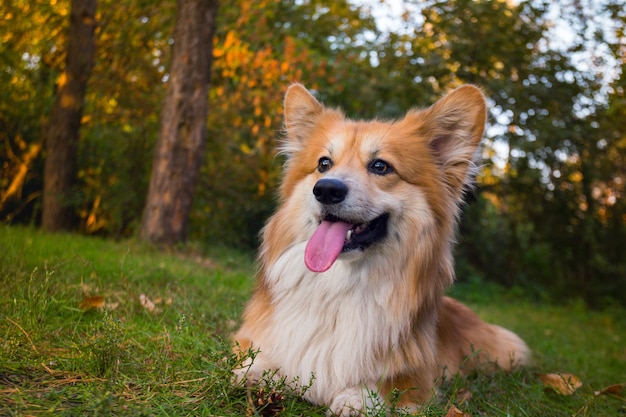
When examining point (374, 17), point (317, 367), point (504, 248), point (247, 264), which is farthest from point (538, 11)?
point (317, 367)

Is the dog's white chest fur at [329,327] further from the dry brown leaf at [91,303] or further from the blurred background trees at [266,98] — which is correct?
the blurred background trees at [266,98]

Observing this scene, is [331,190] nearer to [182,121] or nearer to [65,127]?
[182,121]

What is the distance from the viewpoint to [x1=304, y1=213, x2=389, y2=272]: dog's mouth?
2.82 metres

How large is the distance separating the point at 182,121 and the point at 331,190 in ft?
15.3

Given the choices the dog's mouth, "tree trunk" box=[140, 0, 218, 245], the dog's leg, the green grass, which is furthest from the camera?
"tree trunk" box=[140, 0, 218, 245]

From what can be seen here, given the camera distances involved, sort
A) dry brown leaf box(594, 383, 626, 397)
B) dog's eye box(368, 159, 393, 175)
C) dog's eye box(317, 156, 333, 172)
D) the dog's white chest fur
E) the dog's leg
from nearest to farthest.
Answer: the dog's leg → the dog's white chest fur → dog's eye box(368, 159, 393, 175) → dog's eye box(317, 156, 333, 172) → dry brown leaf box(594, 383, 626, 397)

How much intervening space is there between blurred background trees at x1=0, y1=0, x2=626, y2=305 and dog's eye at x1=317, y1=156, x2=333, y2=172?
6.15m

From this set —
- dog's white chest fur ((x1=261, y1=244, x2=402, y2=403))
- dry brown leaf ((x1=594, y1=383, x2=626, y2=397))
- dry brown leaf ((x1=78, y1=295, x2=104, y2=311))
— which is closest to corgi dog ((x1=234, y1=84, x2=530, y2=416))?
dog's white chest fur ((x1=261, y1=244, x2=402, y2=403))

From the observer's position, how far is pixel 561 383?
11.8 ft

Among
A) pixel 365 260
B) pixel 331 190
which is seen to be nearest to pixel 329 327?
pixel 365 260

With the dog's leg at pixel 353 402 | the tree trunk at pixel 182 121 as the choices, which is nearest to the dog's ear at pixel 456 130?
the dog's leg at pixel 353 402

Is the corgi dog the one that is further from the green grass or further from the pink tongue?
the green grass

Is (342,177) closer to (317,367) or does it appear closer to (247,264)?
(317,367)

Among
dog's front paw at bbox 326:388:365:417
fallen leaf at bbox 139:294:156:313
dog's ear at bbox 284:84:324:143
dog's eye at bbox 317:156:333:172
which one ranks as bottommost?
dog's front paw at bbox 326:388:365:417
